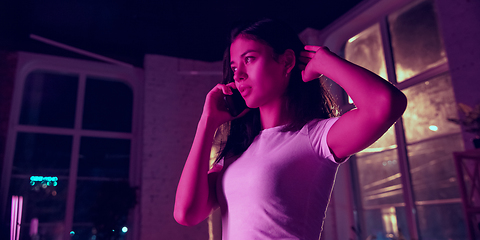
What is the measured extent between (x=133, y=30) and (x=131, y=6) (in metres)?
0.65

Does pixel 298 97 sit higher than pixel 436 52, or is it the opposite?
pixel 436 52

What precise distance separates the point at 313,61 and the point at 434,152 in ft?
11.8

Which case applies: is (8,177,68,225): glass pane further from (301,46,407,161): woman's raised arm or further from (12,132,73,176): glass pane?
(301,46,407,161): woman's raised arm

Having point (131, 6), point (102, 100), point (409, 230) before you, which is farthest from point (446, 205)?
point (102, 100)

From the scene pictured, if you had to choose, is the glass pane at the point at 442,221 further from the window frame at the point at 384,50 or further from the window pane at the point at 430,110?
the window pane at the point at 430,110

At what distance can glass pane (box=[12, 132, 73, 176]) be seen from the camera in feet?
17.4

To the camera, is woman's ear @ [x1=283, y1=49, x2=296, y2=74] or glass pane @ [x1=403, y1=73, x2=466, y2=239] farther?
glass pane @ [x1=403, y1=73, x2=466, y2=239]

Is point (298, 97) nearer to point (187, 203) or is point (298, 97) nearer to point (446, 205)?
point (187, 203)

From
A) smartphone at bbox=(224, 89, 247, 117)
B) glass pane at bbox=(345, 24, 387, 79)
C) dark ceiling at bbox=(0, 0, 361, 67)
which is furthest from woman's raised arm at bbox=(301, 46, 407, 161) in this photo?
glass pane at bbox=(345, 24, 387, 79)

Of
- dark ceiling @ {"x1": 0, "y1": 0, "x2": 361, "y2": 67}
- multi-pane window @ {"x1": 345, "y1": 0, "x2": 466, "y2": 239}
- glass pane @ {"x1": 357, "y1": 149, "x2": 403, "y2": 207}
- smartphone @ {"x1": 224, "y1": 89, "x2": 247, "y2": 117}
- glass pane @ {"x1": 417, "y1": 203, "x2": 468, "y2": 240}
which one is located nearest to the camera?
smartphone @ {"x1": 224, "y1": 89, "x2": 247, "y2": 117}

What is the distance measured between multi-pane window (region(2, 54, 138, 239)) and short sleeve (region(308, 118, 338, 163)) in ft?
15.6

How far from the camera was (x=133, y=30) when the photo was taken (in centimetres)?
525

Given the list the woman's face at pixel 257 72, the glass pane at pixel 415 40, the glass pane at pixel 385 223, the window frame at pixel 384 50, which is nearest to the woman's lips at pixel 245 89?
the woman's face at pixel 257 72

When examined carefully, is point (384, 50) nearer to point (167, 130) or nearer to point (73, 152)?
point (167, 130)
